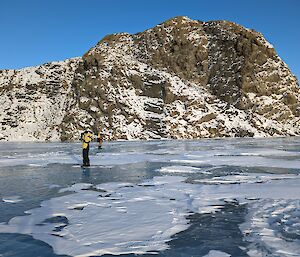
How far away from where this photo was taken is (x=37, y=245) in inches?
197

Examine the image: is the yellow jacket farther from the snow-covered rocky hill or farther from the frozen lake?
the snow-covered rocky hill

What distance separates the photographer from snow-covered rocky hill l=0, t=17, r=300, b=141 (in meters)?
75.1

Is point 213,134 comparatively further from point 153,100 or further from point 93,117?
point 93,117

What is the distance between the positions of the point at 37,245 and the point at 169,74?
81.5 m

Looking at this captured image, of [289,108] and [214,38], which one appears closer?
[289,108]

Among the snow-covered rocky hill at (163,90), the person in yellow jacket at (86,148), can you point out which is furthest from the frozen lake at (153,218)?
the snow-covered rocky hill at (163,90)

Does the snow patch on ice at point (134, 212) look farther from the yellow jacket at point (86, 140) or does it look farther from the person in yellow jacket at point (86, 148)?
the yellow jacket at point (86, 140)

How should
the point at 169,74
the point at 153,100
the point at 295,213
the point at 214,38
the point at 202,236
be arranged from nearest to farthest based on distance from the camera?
the point at 202,236, the point at 295,213, the point at 153,100, the point at 169,74, the point at 214,38

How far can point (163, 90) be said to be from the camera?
78.7 m

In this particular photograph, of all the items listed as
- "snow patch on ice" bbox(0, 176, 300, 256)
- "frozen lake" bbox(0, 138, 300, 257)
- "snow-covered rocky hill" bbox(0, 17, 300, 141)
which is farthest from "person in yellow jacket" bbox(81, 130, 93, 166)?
"snow-covered rocky hill" bbox(0, 17, 300, 141)

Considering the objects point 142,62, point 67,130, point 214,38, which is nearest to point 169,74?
point 142,62

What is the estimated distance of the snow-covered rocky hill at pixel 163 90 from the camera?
7512 centimetres

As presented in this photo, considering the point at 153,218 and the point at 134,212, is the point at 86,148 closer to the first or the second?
the point at 134,212

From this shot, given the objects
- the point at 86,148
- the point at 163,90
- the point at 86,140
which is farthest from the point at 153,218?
the point at 163,90
